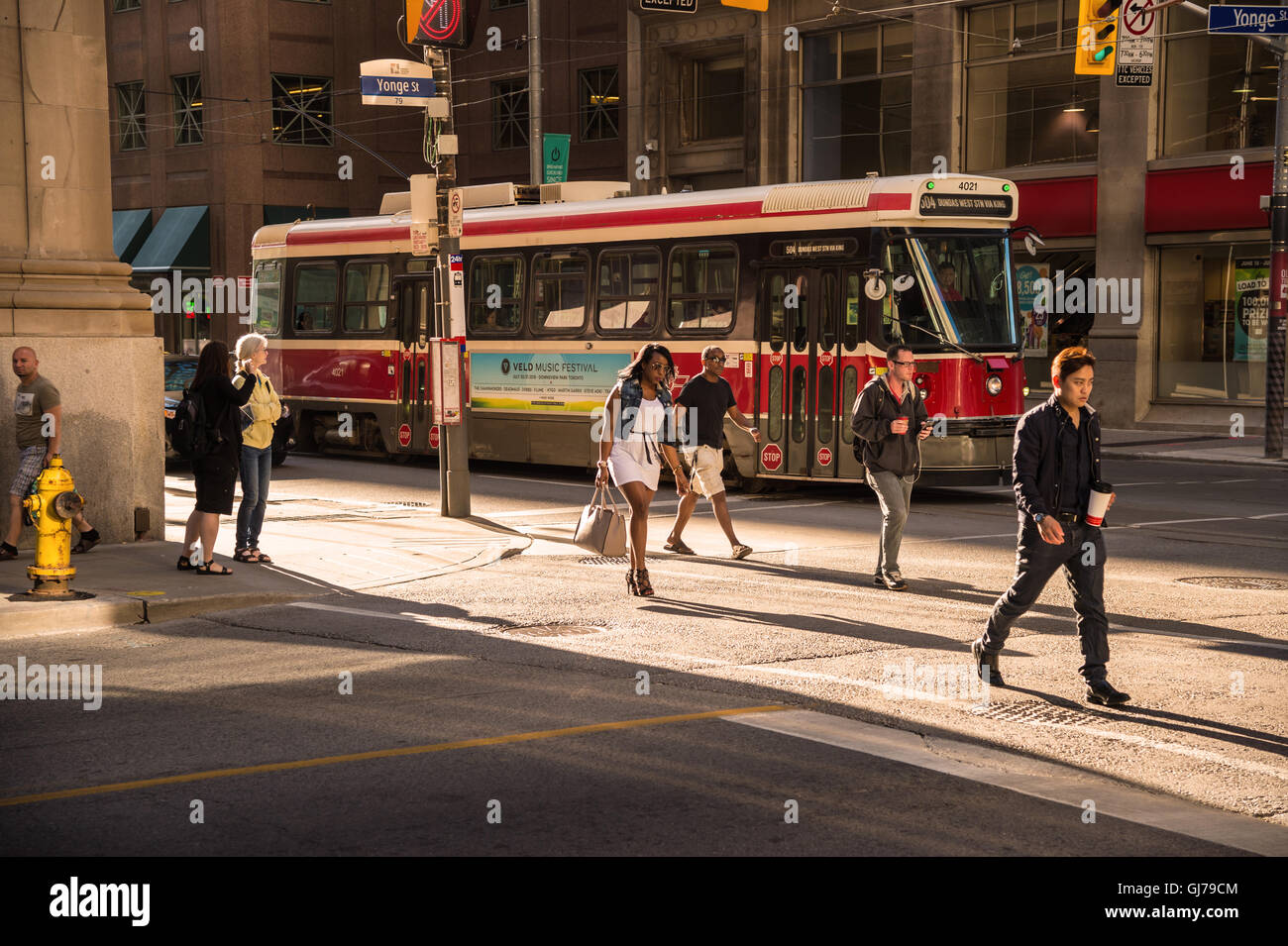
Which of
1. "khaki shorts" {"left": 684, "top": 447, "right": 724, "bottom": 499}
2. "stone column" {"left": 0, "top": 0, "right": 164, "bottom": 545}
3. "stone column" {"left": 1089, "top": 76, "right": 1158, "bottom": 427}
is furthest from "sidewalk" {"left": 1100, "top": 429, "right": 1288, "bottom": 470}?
"stone column" {"left": 0, "top": 0, "right": 164, "bottom": 545}

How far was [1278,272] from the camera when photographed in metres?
23.5

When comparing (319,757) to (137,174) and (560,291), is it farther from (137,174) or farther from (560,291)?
(137,174)

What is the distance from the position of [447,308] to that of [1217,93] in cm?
1794

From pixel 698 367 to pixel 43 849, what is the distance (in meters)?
14.1

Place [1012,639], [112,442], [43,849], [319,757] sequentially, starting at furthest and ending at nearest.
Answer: [112,442] → [1012,639] → [319,757] → [43,849]

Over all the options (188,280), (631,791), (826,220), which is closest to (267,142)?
(188,280)

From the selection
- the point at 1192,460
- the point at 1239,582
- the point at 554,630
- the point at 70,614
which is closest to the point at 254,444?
the point at 70,614

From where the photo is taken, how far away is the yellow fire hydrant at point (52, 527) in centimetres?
1050

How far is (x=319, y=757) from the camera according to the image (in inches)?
265

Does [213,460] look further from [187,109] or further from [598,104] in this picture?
[187,109]

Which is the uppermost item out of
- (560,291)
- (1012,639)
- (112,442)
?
(560,291)

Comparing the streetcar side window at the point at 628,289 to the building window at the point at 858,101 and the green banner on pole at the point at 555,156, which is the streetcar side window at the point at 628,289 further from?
the building window at the point at 858,101

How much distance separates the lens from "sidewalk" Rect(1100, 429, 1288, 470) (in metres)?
23.5

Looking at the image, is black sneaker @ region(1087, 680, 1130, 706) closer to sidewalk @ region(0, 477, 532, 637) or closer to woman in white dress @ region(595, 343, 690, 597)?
woman in white dress @ region(595, 343, 690, 597)
